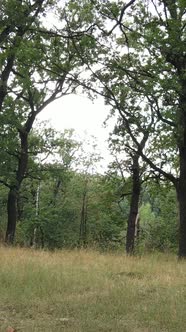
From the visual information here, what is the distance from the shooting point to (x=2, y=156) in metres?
26.3

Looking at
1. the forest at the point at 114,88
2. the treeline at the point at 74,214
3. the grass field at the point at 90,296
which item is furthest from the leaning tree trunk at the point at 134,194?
the treeline at the point at 74,214

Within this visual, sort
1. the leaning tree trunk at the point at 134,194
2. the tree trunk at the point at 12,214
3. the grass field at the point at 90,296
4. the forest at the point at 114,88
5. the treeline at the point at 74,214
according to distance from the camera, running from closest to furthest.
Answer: the grass field at the point at 90,296 < the forest at the point at 114,88 < the leaning tree trunk at the point at 134,194 < the tree trunk at the point at 12,214 < the treeline at the point at 74,214

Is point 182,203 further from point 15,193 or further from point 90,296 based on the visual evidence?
point 15,193

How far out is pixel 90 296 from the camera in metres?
7.99

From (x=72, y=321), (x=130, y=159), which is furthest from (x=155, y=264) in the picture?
(x=130, y=159)

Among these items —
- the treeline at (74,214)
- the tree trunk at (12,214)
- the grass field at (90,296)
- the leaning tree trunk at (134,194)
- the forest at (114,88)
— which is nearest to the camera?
the grass field at (90,296)

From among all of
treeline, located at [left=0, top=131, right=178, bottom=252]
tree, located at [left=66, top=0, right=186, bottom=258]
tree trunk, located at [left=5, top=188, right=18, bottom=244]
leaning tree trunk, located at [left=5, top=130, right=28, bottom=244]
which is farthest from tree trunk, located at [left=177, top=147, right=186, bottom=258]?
treeline, located at [left=0, top=131, right=178, bottom=252]

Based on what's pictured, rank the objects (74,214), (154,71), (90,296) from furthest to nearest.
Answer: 1. (74,214)
2. (154,71)
3. (90,296)

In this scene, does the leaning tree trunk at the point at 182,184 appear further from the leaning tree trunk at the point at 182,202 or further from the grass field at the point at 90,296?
the grass field at the point at 90,296

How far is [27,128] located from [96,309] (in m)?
20.9

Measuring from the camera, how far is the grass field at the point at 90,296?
6391 mm

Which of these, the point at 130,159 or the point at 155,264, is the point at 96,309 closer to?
the point at 155,264

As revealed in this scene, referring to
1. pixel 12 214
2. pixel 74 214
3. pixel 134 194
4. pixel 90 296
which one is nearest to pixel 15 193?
pixel 12 214

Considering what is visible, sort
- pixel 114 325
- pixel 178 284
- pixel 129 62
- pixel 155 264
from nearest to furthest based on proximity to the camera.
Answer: pixel 114 325 → pixel 178 284 → pixel 155 264 → pixel 129 62
